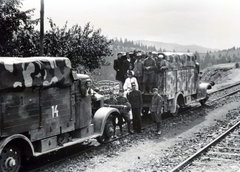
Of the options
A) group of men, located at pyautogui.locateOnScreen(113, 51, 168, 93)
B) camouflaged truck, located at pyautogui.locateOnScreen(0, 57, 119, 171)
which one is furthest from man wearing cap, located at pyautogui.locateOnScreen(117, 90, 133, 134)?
group of men, located at pyautogui.locateOnScreen(113, 51, 168, 93)

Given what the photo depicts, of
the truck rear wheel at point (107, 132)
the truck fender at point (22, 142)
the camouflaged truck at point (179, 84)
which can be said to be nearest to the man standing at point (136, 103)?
the truck rear wheel at point (107, 132)

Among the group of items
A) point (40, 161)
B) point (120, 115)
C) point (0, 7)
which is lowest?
point (40, 161)

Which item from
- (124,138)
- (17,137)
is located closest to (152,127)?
(124,138)

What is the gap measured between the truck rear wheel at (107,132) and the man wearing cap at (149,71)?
154 inches

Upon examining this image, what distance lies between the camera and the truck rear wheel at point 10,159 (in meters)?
7.75

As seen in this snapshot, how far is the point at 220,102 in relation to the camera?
65.9 ft

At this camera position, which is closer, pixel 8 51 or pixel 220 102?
pixel 8 51

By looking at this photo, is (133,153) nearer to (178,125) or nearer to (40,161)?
(40,161)

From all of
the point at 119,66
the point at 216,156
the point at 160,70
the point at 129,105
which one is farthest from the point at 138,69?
the point at 216,156

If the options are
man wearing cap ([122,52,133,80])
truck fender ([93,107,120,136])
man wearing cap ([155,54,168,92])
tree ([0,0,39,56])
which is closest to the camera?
truck fender ([93,107,120,136])

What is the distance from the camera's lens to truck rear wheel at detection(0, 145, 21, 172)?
775 cm

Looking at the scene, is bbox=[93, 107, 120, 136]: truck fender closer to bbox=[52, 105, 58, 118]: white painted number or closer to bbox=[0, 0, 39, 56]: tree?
bbox=[52, 105, 58, 118]: white painted number

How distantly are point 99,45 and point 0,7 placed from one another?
22.9ft

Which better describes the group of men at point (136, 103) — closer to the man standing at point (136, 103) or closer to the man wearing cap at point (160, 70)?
the man standing at point (136, 103)
